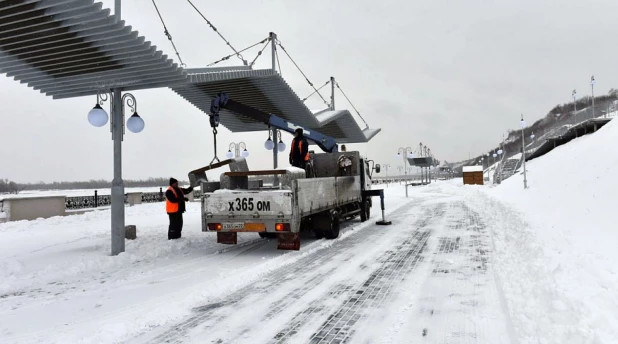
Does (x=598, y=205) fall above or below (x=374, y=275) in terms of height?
above

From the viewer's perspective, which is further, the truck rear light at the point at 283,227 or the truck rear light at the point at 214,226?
the truck rear light at the point at 214,226

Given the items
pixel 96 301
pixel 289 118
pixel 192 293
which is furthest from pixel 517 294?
pixel 289 118

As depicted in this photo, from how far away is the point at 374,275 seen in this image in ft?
21.8

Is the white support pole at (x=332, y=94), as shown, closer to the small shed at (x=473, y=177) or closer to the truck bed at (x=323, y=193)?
the truck bed at (x=323, y=193)

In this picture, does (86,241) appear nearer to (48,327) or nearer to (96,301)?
(96,301)

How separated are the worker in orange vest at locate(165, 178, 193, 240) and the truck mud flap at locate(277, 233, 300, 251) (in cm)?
332

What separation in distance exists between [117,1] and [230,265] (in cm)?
627

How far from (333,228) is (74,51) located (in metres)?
7.56

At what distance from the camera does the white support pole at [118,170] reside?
936 cm

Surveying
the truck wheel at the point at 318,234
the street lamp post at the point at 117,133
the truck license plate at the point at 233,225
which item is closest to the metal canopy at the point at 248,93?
the street lamp post at the point at 117,133

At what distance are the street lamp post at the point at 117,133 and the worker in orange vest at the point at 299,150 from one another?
4.21 metres

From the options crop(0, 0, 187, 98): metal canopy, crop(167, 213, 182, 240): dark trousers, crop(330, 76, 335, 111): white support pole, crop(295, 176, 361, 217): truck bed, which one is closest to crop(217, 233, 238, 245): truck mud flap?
crop(295, 176, 361, 217): truck bed

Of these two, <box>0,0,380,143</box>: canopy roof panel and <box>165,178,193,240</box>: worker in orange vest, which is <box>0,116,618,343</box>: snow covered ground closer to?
<box>165,178,193,240</box>: worker in orange vest

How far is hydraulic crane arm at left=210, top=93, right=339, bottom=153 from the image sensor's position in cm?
989
